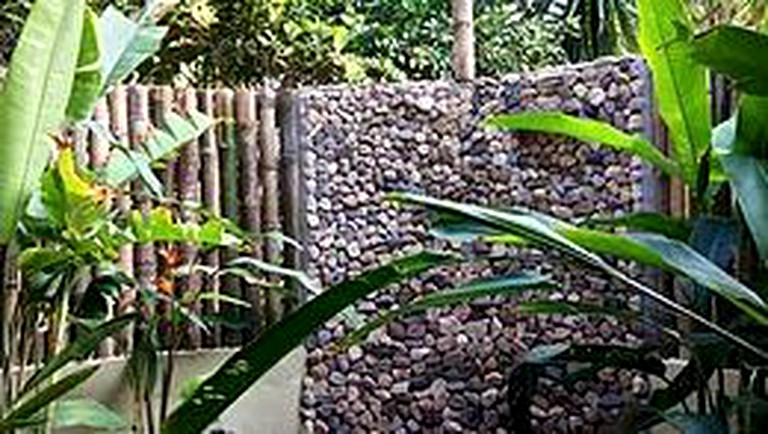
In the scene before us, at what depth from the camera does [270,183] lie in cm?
387

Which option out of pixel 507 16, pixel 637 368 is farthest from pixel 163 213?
pixel 507 16

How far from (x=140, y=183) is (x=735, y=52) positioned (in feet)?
7.45

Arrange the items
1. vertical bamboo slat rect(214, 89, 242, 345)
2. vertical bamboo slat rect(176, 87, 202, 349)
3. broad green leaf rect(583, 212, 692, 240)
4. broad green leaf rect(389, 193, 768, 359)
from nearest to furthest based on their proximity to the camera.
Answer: broad green leaf rect(389, 193, 768, 359) → broad green leaf rect(583, 212, 692, 240) → vertical bamboo slat rect(176, 87, 202, 349) → vertical bamboo slat rect(214, 89, 242, 345)

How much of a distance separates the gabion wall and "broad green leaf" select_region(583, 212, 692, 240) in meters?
1.22

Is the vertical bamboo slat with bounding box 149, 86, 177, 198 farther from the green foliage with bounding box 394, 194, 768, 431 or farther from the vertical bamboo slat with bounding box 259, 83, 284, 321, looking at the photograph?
the green foliage with bounding box 394, 194, 768, 431

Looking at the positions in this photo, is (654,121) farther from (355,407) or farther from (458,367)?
(355,407)

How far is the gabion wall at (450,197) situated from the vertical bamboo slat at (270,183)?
0.13 meters

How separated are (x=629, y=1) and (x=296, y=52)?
2.77 m

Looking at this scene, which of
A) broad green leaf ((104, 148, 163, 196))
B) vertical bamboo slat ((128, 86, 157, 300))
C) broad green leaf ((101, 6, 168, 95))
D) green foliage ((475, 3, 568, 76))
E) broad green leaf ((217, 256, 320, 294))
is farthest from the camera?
Answer: green foliage ((475, 3, 568, 76))

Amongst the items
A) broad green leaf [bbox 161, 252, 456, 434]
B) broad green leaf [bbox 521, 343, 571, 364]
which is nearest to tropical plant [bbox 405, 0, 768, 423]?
broad green leaf [bbox 161, 252, 456, 434]

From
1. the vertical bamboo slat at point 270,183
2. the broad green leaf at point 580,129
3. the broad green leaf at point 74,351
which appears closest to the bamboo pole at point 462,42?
the vertical bamboo slat at point 270,183

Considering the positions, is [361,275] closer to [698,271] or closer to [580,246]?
[580,246]

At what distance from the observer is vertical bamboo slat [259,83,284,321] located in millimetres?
3852

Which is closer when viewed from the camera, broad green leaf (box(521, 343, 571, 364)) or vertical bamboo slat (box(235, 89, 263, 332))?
broad green leaf (box(521, 343, 571, 364))
